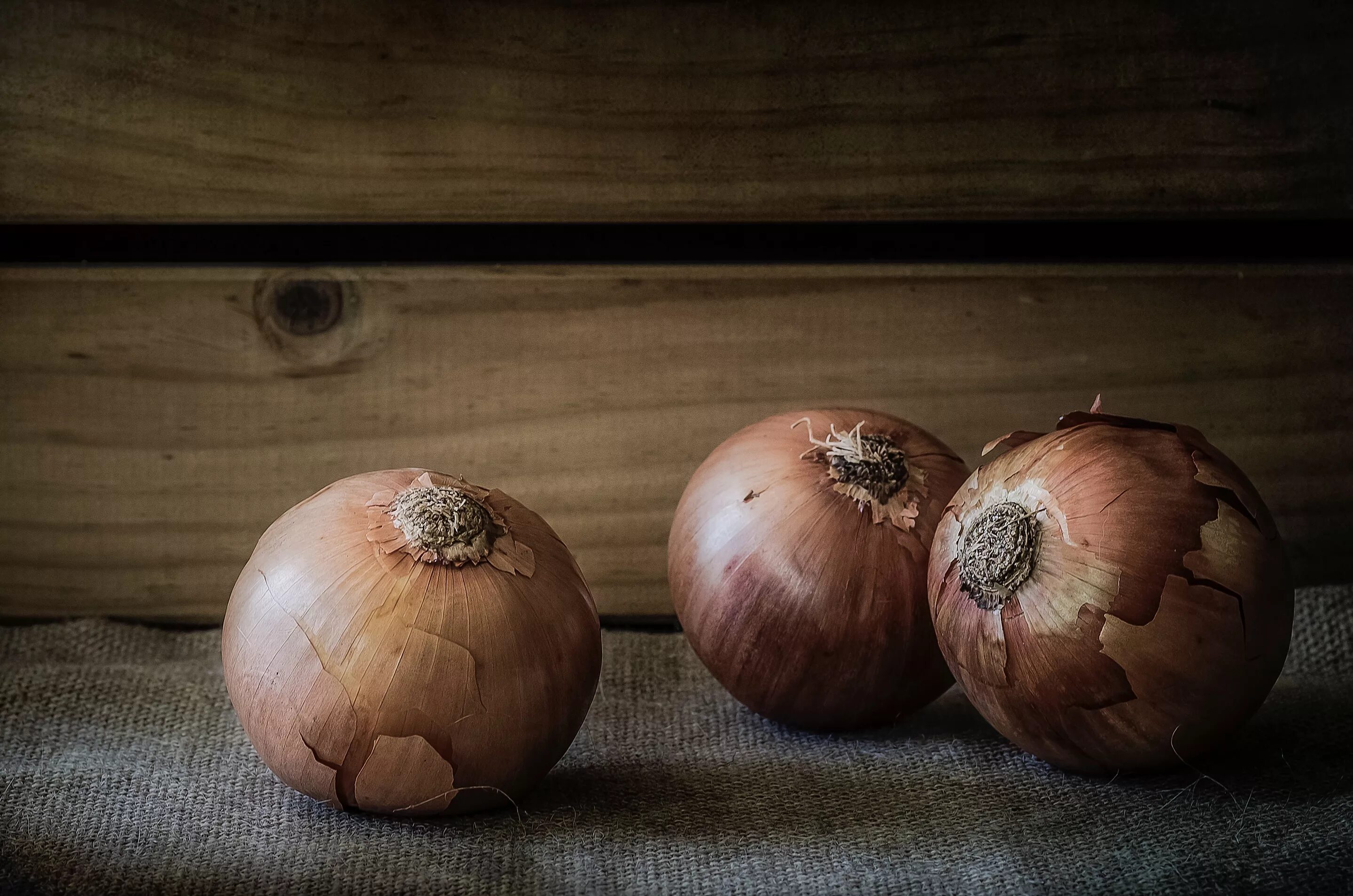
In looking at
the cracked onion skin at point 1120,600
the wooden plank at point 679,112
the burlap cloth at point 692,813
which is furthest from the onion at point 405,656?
the wooden plank at point 679,112

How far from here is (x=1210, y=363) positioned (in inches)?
41.8

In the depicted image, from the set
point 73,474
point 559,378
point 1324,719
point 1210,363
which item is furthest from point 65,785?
point 1210,363

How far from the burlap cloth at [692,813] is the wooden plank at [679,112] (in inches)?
17.9

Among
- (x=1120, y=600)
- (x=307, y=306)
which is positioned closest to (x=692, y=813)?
(x=1120, y=600)

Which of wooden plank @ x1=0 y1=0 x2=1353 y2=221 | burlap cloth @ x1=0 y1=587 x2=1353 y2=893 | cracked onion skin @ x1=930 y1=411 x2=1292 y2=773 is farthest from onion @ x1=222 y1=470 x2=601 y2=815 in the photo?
wooden plank @ x1=0 y1=0 x2=1353 y2=221

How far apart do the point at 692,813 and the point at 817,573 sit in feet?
0.62

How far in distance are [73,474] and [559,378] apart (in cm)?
47

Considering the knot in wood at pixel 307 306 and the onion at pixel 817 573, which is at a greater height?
the knot in wood at pixel 307 306

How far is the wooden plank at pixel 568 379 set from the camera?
1046 mm

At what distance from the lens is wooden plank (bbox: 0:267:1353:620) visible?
1.05 m

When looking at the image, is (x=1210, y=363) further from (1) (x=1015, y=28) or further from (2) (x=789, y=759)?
(2) (x=789, y=759)

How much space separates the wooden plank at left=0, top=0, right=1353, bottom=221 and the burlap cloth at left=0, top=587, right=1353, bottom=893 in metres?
0.45

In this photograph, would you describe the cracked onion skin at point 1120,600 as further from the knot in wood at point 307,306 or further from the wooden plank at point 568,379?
the knot in wood at point 307,306

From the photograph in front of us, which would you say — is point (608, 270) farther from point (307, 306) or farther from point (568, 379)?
point (307, 306)
